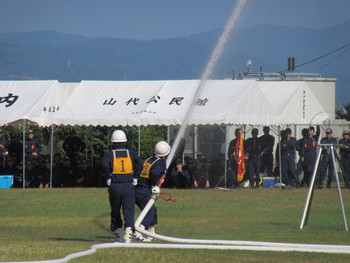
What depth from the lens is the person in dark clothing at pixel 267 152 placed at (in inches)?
1060

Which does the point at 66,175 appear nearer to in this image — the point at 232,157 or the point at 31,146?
the point at 31,146

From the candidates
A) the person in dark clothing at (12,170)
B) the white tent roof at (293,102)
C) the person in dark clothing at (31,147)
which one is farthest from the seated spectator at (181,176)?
the person in dark clothing at (12,170)

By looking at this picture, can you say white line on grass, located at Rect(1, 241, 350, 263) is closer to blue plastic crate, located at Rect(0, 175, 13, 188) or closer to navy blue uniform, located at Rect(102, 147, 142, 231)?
navy blue uniform, located at Rect(102, 147, 142, 231)

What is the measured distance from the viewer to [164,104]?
2625cm

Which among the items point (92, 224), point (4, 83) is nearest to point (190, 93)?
point (4, 83)

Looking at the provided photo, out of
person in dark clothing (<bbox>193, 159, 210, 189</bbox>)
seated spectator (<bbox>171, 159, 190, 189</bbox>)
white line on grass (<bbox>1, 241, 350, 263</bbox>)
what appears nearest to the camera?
white line on grass (<bbox>1, 241, 350, 263</bbox>)

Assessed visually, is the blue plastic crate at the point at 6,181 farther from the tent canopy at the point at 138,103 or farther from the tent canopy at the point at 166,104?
the tent canopy at the point at 166,104

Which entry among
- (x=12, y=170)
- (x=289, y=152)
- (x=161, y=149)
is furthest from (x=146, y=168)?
(x=12, y=170)

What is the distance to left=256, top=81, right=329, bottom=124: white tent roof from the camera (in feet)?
94.6

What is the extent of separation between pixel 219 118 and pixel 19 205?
23.7 ft

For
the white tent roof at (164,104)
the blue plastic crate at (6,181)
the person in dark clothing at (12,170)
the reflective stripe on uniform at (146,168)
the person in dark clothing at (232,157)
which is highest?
the white tent roof at (164,104)

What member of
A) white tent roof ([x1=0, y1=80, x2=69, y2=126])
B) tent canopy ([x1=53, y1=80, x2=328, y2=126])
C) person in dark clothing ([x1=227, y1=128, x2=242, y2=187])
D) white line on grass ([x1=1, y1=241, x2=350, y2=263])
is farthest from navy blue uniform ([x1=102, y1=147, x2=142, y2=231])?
white tent roof ([x1=0, y1=80, x2=69, y2=126])

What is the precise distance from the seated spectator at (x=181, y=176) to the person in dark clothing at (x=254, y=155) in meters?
2.14

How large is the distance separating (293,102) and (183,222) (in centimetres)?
1393
